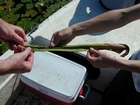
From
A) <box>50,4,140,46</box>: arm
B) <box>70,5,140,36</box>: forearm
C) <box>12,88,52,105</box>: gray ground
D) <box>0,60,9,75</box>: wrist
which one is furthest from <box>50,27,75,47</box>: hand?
<box>12,88,52,105</box>: gray ground

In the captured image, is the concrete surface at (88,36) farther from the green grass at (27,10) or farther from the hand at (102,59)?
the hand at (102,59)

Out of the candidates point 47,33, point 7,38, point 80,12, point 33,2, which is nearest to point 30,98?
point 47,33

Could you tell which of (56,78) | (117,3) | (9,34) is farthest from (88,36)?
(9,34)

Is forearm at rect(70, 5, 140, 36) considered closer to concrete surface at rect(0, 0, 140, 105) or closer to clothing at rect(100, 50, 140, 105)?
clothing at rect(100, 50, 140, 105)

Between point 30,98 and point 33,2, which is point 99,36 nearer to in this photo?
point 30,98

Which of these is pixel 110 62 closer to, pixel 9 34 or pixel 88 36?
pixel 9 34

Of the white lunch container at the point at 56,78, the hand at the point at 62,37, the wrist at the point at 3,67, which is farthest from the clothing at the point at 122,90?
the wrist at the point at 3,67
